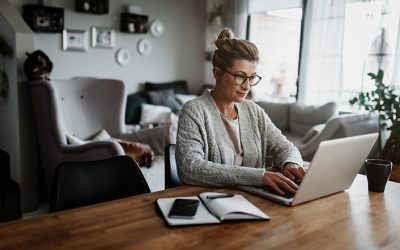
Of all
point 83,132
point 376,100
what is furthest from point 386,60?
point 83,132

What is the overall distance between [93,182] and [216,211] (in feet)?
1.95

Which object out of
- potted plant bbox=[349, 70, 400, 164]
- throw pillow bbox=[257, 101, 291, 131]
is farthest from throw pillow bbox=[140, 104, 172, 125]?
potted plant bbox=[349, 70, 400, 164]

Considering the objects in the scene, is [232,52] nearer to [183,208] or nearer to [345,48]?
[183,208]

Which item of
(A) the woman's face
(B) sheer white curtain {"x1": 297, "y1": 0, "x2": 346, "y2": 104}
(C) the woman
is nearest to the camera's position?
(C) the woman

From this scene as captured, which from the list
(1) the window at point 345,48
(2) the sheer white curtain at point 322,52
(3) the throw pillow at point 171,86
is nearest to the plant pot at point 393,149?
(1) the window at point 345,48

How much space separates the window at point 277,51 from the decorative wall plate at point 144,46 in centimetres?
150

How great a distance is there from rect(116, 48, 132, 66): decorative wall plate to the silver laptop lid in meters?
4.40

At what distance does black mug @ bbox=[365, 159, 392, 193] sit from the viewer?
147 centimetres

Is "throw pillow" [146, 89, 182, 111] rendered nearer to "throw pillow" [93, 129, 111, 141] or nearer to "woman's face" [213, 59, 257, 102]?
"throw pillow" [93, 129, 111, 141]

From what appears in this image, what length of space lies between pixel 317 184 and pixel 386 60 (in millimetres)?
3487

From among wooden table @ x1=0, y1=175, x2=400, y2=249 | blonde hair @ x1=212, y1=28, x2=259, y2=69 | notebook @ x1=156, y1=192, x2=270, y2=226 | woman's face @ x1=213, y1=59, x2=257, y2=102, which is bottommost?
wooden table @ x1=0, y1=175, x2=400, y2=249

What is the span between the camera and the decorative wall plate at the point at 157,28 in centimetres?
568

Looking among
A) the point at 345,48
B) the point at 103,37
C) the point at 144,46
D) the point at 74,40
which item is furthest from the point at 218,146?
the point at 144,46

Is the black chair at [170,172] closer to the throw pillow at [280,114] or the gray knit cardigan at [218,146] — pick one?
the gray knit cardigan at [218,146]
